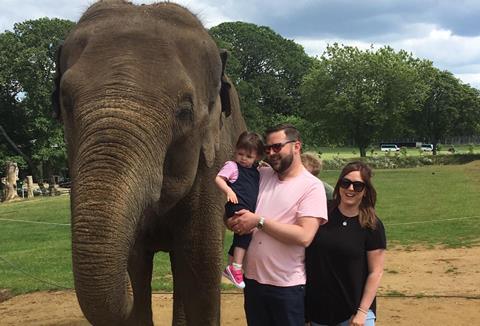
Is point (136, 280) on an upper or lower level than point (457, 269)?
upper

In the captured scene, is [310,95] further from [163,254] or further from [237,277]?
[237,277]

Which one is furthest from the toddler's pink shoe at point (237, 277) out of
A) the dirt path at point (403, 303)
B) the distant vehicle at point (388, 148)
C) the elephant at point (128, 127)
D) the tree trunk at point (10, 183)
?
the distant vehicle at point (388, 148)

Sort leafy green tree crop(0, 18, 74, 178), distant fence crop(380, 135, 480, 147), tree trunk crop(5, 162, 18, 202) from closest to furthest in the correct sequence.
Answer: tree trunk crop(5, 162, 18, 202) < leafy green tree crop(0, 18, 74, 178) < distant fence crop(380, 135, 480, 147)

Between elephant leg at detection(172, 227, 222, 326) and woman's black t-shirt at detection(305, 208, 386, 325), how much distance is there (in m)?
1.16

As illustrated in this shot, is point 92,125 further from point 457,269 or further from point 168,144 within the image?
point 457,269

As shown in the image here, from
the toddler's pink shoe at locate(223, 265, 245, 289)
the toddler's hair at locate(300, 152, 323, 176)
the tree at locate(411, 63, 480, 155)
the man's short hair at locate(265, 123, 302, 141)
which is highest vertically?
the tree at locate(411, 63, 480, 155)

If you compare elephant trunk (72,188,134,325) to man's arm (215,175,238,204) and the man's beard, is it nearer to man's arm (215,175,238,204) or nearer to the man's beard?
man's arm (215,175,238,204)

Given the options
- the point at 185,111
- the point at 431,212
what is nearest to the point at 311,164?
the point at 185,111

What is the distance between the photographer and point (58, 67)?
3.40 m

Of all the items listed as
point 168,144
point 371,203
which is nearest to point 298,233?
point 371,203

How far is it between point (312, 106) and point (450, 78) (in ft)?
82.3

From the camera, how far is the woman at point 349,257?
3033mm

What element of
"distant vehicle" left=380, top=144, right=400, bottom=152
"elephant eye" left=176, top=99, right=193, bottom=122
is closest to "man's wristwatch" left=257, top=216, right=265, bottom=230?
"elephant eye" left=176, top=99, right=193, bottom=122

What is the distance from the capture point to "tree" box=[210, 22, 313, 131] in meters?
57.3
